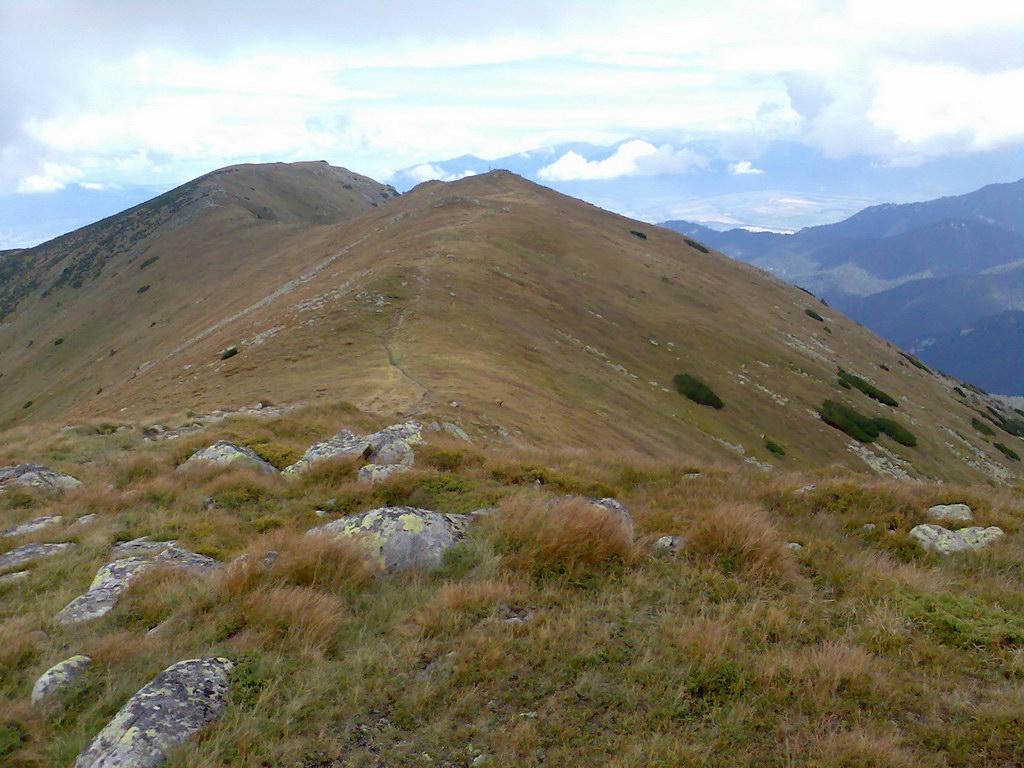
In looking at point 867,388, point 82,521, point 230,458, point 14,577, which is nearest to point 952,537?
point 14,577

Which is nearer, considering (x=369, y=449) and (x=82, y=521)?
(x=82, y=521)

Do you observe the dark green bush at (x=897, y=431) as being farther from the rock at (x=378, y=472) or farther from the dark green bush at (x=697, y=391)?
the rock at (x=378, y=472)

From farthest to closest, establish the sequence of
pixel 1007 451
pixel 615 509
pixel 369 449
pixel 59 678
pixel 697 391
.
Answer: pixel 1007 451
pixel 697 391
pixel 369 449
pixel 615 509
pixel 59 678

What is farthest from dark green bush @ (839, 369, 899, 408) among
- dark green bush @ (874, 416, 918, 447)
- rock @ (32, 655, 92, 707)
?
rock @ (32, 655, 92, 707)

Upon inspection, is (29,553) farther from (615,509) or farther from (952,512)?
(952,512)

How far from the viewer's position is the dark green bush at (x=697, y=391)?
37188mm

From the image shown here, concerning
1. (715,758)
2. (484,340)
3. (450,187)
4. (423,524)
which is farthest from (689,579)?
(450,187)

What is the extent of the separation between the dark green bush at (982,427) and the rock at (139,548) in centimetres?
8087

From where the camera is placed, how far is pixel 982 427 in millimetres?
62250

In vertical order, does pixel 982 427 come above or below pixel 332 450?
below

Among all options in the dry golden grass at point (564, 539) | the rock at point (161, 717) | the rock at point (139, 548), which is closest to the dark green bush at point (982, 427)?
the dry golden grass at point (564, 539)

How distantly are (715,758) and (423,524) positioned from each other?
449 centimetres

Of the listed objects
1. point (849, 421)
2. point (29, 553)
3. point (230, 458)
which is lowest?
point (849, 421)

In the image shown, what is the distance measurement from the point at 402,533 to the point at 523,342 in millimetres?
25047
